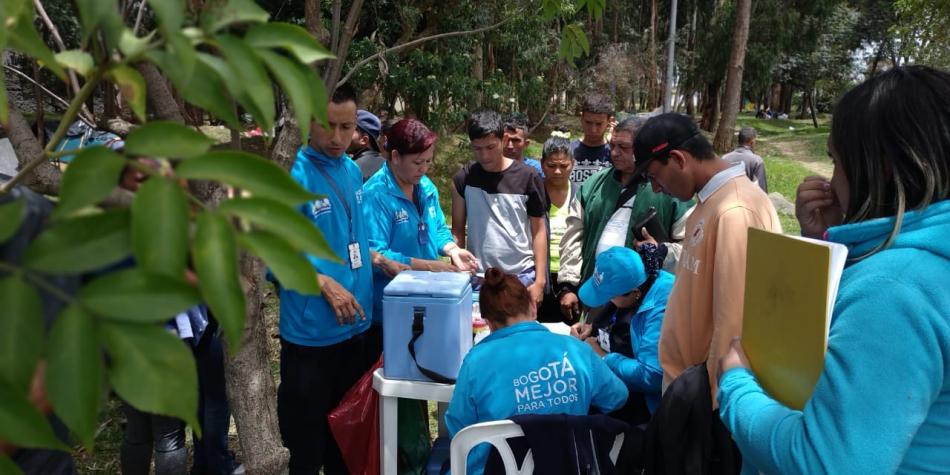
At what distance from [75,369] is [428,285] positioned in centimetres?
219

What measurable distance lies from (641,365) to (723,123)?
18.4m

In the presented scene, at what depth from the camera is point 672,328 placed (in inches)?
91.4

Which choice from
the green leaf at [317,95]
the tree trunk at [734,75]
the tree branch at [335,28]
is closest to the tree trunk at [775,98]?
the tree trunk at [734,75]

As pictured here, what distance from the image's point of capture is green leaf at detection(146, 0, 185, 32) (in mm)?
639

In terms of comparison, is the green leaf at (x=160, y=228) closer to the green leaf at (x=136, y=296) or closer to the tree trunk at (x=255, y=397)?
the green leaf at (x=136, y=296)

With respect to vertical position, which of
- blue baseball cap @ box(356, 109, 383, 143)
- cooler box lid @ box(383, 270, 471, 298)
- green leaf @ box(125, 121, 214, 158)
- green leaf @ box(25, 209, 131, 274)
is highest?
green leaf @ box(125, 121, 214, 158)

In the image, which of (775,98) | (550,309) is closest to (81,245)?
(550,309)

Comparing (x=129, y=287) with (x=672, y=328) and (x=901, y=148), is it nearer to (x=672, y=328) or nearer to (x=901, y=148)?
(x=901, y=148)

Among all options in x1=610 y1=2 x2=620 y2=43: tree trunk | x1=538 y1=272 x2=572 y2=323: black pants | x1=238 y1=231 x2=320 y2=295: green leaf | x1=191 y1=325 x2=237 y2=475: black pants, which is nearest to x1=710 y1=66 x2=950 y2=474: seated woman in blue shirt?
x1=238 y1=231 x2=320 y2=295: green leaf

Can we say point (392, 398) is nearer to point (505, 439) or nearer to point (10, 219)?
point (505, 439)

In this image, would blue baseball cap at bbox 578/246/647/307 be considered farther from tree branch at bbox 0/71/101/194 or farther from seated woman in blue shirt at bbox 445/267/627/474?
tree branch at bbox 0/71/101/194

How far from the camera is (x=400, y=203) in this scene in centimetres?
343

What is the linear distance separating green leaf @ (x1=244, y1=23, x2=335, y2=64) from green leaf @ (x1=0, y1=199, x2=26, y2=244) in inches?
10.1

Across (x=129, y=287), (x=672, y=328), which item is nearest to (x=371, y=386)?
(x=672, y=328)
